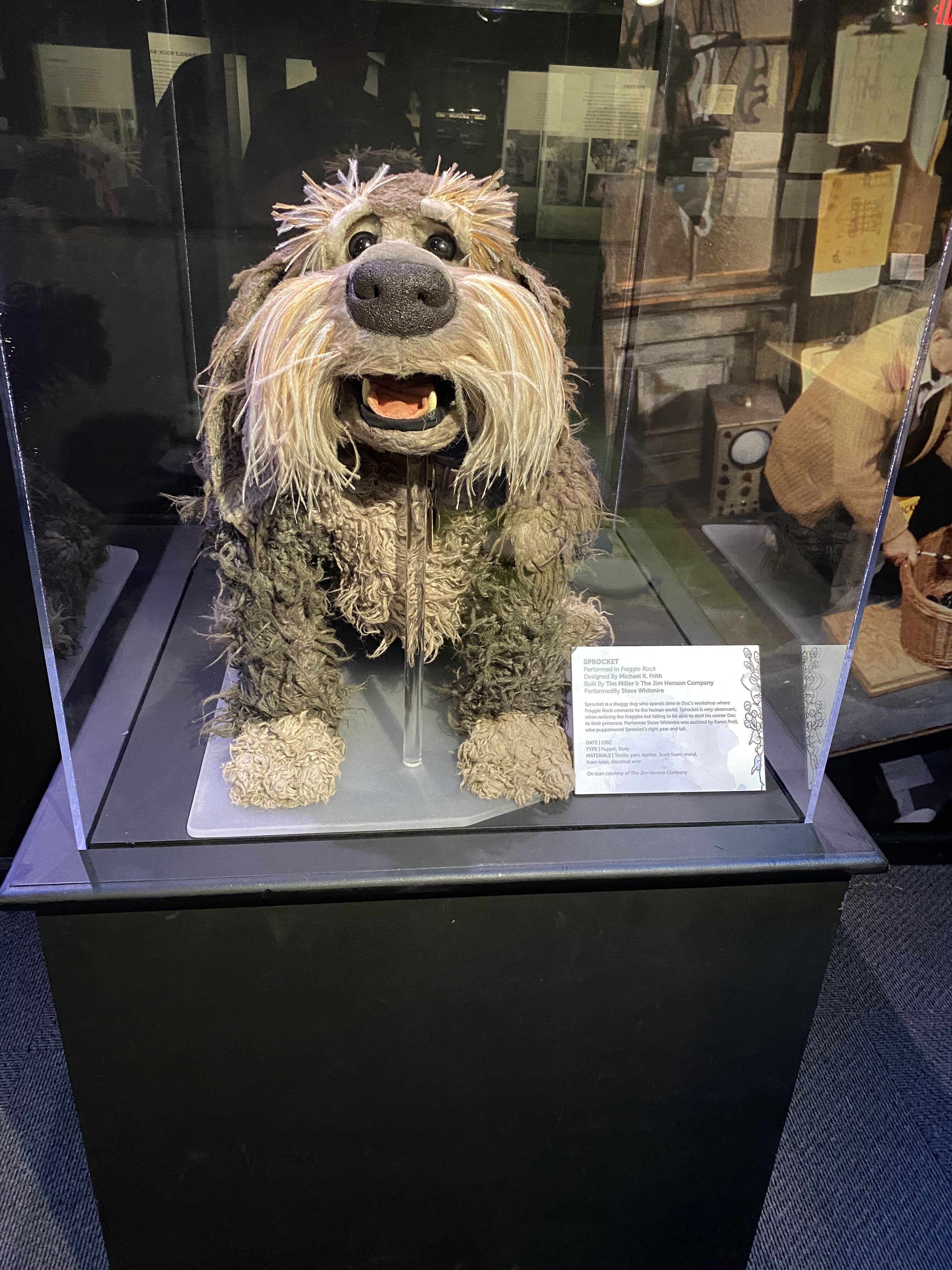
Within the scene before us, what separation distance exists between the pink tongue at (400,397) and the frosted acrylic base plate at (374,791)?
1.28ft

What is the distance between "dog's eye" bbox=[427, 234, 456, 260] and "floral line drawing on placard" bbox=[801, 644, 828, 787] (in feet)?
1.91

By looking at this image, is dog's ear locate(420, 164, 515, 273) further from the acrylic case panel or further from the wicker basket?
the wicker basket

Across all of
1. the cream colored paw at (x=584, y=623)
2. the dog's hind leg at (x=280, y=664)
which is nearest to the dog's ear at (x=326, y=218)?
the dog's hind leg at (x=280, y=664)

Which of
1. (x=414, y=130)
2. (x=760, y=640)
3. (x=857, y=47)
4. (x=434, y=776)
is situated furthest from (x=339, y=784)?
(x=857, y=47)

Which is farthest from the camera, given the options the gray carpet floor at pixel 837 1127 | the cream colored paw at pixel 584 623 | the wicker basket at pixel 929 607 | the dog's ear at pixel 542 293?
the wicker basket at pixel 929 607

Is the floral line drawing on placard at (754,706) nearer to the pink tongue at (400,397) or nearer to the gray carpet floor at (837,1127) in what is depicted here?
the pink tongue at (400,397)

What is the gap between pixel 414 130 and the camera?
1.10 metres

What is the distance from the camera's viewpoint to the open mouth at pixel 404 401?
32.0 inches

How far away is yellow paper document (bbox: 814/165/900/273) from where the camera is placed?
0.93m

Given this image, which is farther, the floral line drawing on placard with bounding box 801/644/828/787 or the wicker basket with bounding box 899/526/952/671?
the wicker basket with bounding box 899/526/952/671

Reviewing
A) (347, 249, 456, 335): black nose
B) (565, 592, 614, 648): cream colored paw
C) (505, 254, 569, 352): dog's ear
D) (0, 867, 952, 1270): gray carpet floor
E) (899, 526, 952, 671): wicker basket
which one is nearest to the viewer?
(347, 249, 456, 335): black nose

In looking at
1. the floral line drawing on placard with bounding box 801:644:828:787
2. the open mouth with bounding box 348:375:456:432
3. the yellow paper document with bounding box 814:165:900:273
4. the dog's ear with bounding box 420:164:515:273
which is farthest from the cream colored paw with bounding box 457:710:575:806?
the yellow paper document with bounding box 814:165:900:273

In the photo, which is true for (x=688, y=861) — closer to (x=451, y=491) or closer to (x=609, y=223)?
(x=451, y=491)

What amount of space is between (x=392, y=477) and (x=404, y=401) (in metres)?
0.12
